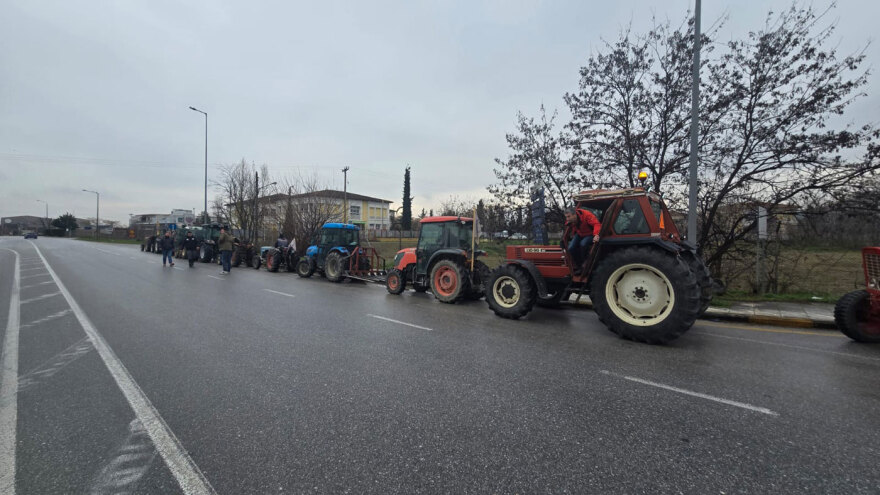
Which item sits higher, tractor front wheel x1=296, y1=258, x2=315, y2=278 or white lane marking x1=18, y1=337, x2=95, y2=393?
tractor front wheel x1=296, y1=258, x2=315, y2=278

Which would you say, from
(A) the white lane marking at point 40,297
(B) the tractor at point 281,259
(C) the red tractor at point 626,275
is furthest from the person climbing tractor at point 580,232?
(B) the tractor at point 281,259

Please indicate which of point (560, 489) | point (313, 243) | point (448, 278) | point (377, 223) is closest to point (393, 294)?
point (448, 278)

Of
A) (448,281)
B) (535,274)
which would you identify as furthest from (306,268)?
(535,274)

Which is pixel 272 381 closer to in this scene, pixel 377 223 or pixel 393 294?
pixel 393 294

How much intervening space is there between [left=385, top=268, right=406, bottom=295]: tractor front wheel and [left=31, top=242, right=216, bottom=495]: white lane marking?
6.07 m

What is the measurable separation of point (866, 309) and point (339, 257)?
12.0 meters

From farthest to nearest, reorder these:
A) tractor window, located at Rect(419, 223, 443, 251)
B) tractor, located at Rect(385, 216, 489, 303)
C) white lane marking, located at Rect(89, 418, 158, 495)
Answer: tractor window, located at Rect(419, 223, 443, 251) → tractor, located at Rect(385, 216, 489, 303) → white lane marking, located at Rect(89, 418, 158, 495)

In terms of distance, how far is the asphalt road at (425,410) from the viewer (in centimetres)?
221

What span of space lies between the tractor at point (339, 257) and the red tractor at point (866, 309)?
396 inches

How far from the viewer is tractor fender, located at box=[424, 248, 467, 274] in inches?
345

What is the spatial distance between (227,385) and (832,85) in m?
11.9

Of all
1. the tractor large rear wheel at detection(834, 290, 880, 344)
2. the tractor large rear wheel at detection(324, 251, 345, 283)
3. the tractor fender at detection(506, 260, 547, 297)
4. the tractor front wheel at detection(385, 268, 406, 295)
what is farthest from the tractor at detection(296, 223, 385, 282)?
the tractor large rear wheel at detection(834, 290, 880, 344)

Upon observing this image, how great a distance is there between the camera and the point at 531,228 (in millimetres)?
11383

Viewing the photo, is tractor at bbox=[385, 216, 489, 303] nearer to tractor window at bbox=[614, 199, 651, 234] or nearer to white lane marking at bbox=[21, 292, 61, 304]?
tractor window at bbox=[614, 199, 651, 234]
